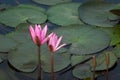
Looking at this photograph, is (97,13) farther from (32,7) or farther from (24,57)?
(24,57)

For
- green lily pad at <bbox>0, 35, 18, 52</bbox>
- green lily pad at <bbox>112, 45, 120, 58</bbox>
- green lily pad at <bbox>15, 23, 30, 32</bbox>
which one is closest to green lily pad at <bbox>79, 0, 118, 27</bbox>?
green lily pad at <bbox>112, 45, 120, 58</bbox>

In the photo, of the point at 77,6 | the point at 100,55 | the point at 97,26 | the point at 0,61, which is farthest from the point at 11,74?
the point at 77,6

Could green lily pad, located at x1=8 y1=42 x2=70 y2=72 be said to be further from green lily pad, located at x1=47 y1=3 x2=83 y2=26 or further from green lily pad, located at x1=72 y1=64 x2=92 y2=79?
green lily pad, located at x1=47 y1=3 x2=83 y2=26

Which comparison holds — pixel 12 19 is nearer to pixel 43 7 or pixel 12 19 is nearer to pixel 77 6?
pixel 43 7

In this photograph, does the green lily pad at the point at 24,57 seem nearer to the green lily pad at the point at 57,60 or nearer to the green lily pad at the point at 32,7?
the green lily pad at the point at 57,60

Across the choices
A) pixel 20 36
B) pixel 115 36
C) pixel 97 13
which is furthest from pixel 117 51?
pixel 20 36

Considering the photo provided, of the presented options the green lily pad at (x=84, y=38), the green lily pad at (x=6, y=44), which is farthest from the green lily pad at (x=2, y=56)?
the green lily pad at (x=84, y=38)
